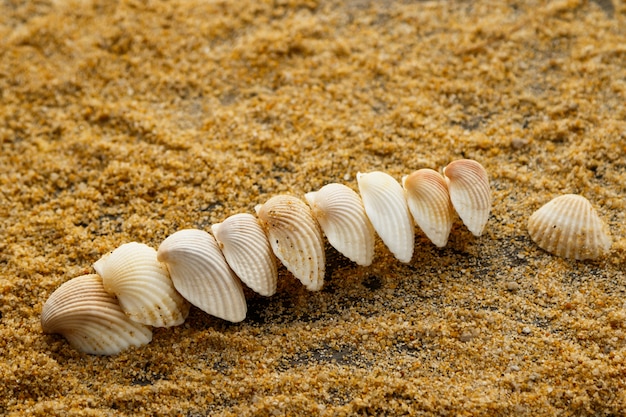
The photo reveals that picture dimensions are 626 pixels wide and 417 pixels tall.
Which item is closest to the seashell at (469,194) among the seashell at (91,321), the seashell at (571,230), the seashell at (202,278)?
the seashell at (571,230)

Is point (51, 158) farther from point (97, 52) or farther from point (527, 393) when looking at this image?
point (527, 393)

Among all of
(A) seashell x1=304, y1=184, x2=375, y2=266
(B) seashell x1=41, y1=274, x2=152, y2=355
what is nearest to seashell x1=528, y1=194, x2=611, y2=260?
(A) seashell x1=304, y1=184, x2=375, y2=266

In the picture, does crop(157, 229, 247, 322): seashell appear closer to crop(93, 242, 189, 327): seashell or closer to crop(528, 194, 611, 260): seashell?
crop(93, 242, 189, 327): seashell

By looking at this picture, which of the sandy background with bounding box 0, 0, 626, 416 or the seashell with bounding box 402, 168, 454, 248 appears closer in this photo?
the sandy background with bounding box 0, 0, 626, 416

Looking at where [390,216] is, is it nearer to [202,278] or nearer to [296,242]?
[296,242]

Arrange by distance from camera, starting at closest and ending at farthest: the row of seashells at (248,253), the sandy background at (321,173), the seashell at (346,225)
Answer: the sandy background at (321,173) → the row of seashells at (248,253) → the seashell at (346,225)

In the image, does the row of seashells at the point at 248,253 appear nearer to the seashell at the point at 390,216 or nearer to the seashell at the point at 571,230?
the seashell at the point at 390,216
